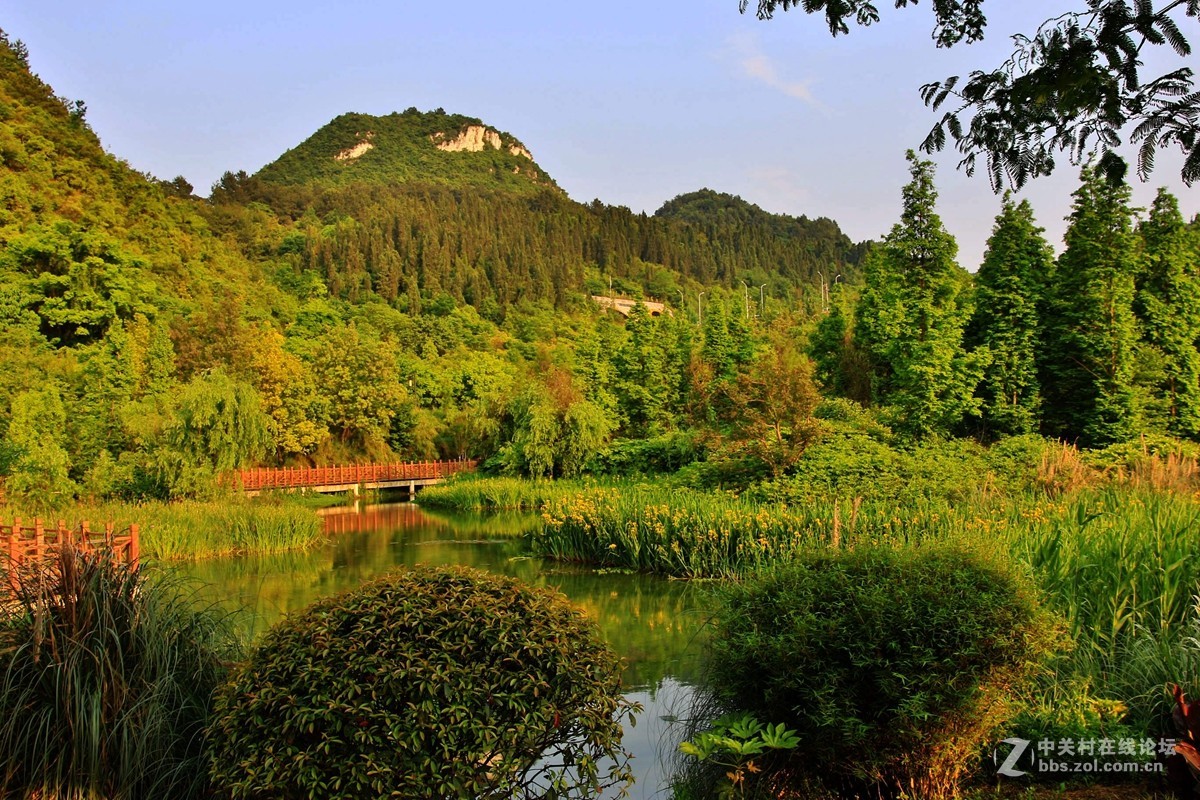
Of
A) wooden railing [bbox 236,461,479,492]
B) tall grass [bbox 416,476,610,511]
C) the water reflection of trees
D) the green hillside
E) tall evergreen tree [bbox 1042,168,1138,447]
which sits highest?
the green hillside

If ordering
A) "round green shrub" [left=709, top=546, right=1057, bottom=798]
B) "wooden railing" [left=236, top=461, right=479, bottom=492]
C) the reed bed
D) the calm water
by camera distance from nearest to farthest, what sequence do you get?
"round green shrub" [left=709, top=546, right=1057, bottom=798] < the reed bed < the calm water < "wooden railing" [left=236, top=461, right=479, bottom=492]

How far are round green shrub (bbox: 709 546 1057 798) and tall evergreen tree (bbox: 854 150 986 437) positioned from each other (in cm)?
1551

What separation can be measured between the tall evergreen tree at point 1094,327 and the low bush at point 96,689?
1820 cm

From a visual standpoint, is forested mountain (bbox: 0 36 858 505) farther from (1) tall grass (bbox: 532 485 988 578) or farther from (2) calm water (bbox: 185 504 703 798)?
(1) tall grass (bbox: 532 485 988 578)

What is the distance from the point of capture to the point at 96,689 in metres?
4.09

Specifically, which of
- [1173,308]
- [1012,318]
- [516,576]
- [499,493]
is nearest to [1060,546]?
[516,576]

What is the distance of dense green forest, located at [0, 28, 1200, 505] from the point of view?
60.0ft

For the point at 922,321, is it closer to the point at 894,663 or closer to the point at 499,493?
the point at 499,493

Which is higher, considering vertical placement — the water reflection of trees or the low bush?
the low bush

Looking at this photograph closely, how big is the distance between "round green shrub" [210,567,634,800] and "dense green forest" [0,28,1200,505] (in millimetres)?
13168

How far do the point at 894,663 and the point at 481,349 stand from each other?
51605 millimetres

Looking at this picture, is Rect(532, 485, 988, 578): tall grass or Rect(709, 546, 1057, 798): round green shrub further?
Rect(532, 485, 988, 578): tall grass

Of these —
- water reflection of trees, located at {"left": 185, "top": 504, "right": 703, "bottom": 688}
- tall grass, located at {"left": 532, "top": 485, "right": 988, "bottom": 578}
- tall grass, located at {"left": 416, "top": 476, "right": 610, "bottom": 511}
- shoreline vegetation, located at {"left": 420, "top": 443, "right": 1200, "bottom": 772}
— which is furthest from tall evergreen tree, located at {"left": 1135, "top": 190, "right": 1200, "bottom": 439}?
tall grass, located at {"left": 416, "top": 476, "right": 610, "bottom": 511}

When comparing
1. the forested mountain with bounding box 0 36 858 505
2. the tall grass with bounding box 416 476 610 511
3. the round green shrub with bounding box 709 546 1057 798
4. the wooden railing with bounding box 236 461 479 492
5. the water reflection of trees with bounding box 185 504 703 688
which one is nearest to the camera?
the round green shrub with bounding box 709 546 1057 798
